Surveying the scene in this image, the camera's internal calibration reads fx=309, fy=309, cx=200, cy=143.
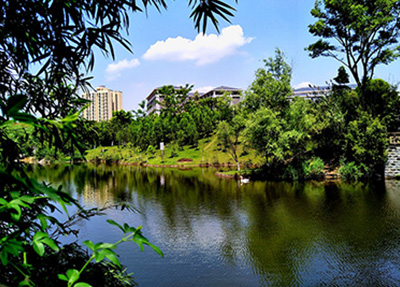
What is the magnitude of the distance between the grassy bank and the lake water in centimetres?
1711

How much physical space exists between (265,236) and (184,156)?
3035 cm

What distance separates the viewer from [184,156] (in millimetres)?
39688

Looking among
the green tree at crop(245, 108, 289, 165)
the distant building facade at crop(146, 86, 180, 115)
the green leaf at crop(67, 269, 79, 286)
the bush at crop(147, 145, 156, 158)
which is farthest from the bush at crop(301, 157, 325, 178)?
the distant building facade at crop(146, 86, 180, 115)

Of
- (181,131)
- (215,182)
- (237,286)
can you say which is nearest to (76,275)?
(237,286)

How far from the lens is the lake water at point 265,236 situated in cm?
695

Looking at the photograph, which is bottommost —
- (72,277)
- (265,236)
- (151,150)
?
(265,236)

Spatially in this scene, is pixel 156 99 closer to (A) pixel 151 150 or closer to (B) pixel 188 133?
(A) pixel 151 150

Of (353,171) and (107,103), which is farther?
(107,103)

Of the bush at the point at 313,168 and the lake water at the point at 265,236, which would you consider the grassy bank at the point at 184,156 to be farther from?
the lake water at the point at 265,236

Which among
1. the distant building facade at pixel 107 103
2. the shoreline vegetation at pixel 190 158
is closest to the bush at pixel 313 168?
the shoreline vegetation at pixel 190 158

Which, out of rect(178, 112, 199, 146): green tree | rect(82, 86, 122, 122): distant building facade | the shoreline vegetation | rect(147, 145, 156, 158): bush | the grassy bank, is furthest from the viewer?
rect(82, 86, 122, 122): distant building facade

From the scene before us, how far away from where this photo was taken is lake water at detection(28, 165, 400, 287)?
695 centimetres

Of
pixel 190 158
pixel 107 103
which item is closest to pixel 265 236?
pixel 190 158

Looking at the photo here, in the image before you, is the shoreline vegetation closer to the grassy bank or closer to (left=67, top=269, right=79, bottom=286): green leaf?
the grassy bank
